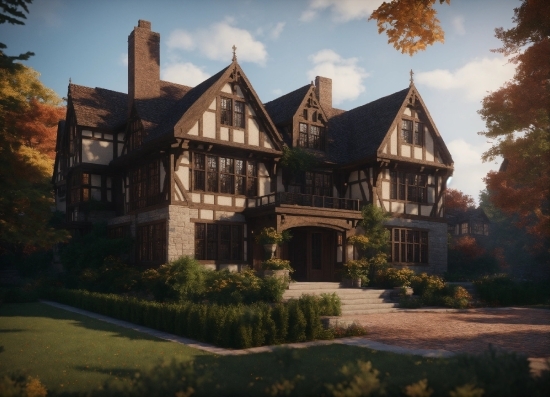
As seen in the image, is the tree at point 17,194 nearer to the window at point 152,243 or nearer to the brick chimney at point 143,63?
the window at point 152,243

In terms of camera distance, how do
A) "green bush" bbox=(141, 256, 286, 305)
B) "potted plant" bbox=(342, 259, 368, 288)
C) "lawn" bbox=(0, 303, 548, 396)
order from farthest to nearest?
"potted plant" bbox=(342, 259, 368, 288) < "green bush" bbox=(141, 256, 286, 305) < "lawn" bbox=(0, 303, 548, 396)

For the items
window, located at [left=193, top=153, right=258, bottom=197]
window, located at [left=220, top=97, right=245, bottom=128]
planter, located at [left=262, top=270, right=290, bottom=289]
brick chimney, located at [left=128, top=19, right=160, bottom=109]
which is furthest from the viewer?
brick chimney, located at [left=128, top=19, right=160, bottom=109]

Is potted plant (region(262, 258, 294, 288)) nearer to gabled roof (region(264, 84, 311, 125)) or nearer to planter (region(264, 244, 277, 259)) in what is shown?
planter (region(264, 244, 277, 259))

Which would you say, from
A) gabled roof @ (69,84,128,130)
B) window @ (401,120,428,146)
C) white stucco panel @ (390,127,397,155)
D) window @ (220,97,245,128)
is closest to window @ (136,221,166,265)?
window @ (220,97,245,128)

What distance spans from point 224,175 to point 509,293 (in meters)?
14.8

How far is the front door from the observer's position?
95.0 ft

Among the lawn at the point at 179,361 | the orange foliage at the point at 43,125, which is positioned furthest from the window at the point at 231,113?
the orange foliage at the point at 43,125

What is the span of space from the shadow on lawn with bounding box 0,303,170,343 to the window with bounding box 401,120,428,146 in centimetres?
2016

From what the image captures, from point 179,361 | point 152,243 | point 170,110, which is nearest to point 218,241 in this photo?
point 152,243

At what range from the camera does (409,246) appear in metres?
31.8

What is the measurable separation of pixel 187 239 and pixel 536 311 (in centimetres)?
1556

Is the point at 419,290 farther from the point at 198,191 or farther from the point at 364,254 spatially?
the point at 198,191

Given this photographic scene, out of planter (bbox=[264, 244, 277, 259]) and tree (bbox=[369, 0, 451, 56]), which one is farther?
planter (bbox=[264, 244, 277, 259])

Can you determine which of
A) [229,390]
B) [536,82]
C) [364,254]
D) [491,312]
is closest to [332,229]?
[364,254]
